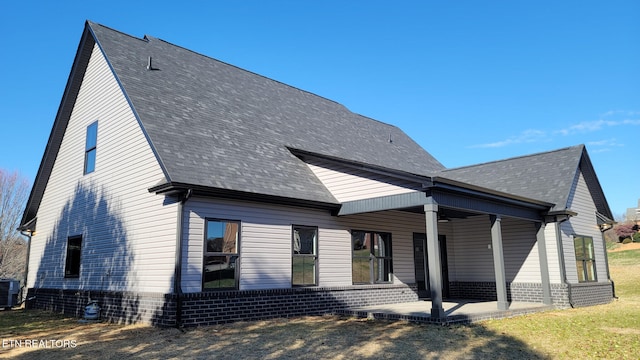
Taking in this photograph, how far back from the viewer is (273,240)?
1090 cm

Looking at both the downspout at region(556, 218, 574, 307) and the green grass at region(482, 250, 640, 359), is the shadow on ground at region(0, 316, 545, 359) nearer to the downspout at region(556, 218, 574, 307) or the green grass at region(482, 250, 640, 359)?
the green grass at region(482, 250, 640, 359)

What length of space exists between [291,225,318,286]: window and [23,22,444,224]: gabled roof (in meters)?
0.96

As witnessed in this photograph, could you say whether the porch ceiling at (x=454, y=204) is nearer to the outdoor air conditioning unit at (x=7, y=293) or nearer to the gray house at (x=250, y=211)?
the gray house at (x=250, y=211)

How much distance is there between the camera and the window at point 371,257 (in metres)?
12.8

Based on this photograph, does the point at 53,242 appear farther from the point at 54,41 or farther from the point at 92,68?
the point at 54,41

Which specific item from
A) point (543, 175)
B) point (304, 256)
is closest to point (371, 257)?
point (304, 256)

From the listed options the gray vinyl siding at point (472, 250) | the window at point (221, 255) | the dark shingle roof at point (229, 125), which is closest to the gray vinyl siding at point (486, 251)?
the gray vinyl siding at point (472, 250)

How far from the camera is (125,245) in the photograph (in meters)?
10.8

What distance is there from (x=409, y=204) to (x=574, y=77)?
38.9 ft

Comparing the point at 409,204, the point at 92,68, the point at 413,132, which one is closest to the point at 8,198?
the point at 92,68

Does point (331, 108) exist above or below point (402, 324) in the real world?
above

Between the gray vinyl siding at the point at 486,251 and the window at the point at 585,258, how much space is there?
6.17 ft

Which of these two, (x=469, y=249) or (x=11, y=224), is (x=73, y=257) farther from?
(x=11, y=224)

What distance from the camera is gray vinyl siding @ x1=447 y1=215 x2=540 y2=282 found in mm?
14328
